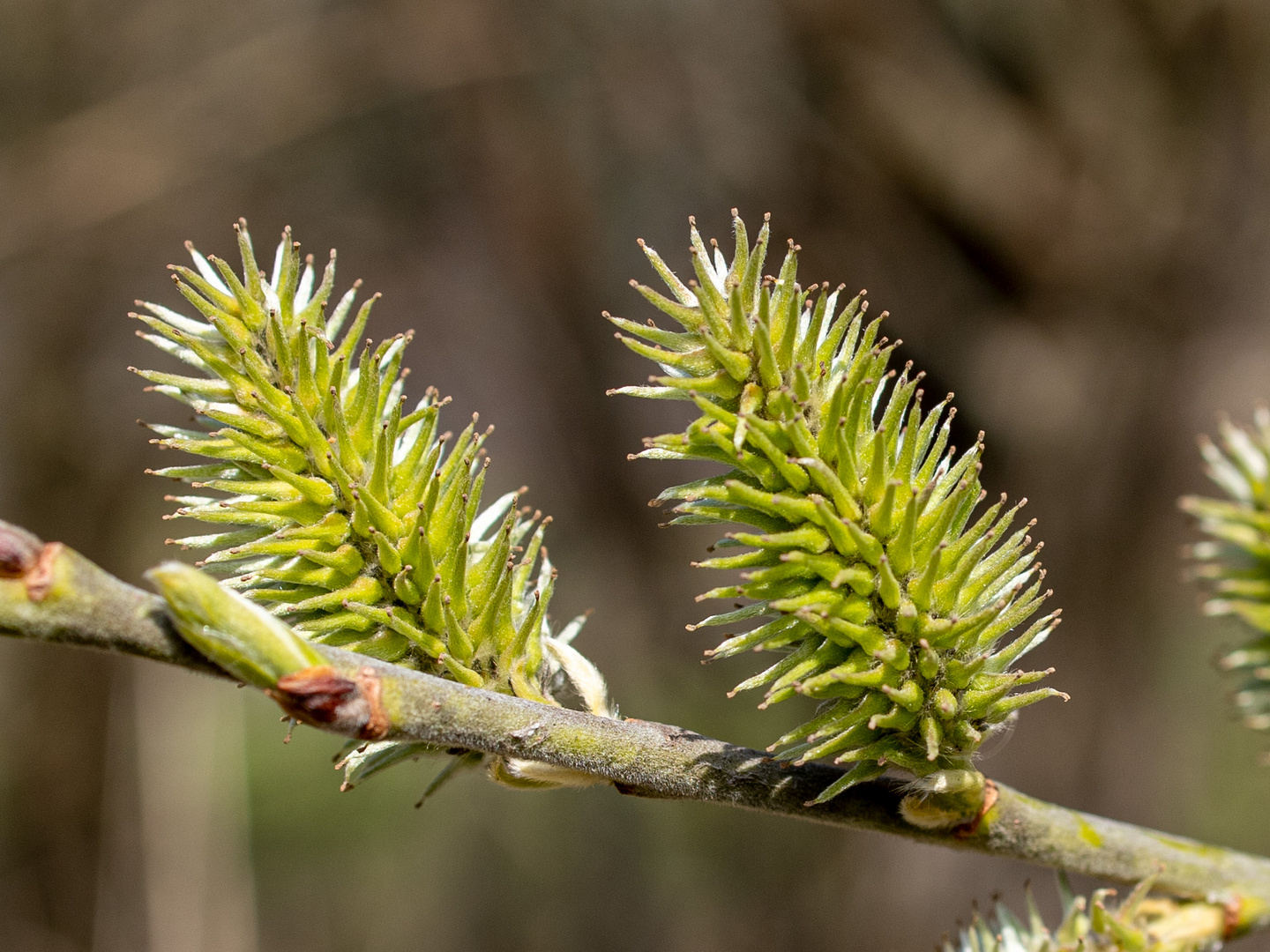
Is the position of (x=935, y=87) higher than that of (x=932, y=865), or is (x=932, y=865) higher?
(x=935, y=87)

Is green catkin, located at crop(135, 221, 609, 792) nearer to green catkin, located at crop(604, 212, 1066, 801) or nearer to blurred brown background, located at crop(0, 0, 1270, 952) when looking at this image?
green catkin, located at crop(604, 212, 1066, 801)

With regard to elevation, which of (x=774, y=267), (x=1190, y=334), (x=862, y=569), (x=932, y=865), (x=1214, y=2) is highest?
(x=1214, y=2)

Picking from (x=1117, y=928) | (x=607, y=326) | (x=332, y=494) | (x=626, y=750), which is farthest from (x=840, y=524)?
(x=607, y=326)

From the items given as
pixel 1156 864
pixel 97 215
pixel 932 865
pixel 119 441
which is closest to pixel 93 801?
pixel 119 441

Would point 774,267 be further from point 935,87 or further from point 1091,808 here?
point 1091,808

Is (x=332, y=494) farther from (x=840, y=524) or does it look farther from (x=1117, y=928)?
(x=1117, y=928)

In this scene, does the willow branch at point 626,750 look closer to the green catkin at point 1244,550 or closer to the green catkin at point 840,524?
the green catkin at point 840,524

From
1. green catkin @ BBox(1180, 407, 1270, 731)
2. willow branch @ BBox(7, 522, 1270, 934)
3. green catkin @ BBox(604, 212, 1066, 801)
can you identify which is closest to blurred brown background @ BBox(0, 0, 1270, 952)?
green catkin @ BBox(1180, 407, 1270, 731)
